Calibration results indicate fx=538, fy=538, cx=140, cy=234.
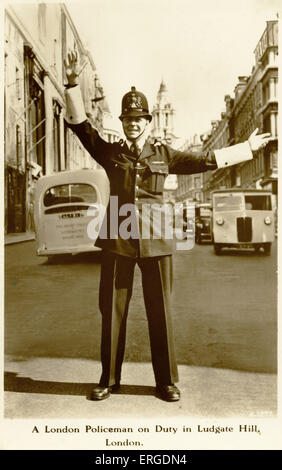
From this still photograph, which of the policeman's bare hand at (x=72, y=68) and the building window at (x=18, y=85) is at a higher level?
the building window at (x=18, y=85)

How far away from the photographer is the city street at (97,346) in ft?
11.4

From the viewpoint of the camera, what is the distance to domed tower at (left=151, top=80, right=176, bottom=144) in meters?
3.62

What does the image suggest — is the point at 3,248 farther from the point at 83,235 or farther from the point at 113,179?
the point at 113,179

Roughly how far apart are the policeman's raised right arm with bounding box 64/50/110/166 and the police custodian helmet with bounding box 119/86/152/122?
24 centimetres

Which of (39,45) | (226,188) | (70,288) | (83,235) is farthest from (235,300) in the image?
(39,45)

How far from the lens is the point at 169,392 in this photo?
134 inches

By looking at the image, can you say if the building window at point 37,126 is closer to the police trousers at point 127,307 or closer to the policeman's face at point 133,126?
the policeman's face at point 133,126

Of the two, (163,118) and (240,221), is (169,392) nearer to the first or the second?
(163,118)

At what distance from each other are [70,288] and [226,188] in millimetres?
1623

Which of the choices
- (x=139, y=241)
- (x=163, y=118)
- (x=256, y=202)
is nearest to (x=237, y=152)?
(x=163, y=118)

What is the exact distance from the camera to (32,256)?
13.4ft

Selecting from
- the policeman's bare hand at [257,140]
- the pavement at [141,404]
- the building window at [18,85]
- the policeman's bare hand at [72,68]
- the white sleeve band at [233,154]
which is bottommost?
the pavement at [141,404]

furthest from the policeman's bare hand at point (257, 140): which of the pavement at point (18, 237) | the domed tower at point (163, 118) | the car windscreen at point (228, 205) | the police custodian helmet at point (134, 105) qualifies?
the car windscreen at point (228, 205)

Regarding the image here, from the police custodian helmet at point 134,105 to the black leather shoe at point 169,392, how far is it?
1.74 meters
